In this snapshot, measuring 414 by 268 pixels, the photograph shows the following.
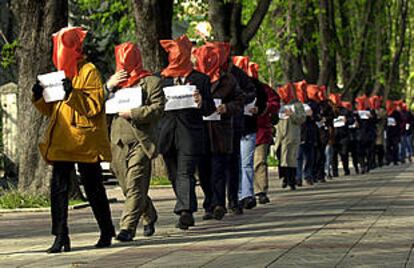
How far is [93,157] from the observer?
13.2 metres

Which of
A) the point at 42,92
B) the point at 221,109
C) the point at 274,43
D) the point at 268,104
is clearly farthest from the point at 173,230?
the point at 274,43

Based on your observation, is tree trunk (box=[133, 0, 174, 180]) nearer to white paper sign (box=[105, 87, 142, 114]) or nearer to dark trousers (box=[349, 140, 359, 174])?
dark trousers (box=[349, 140, 359, 174])

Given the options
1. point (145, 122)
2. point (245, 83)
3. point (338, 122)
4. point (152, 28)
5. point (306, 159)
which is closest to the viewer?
point (145, 122)

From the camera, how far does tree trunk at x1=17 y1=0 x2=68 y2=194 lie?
68.0 feet

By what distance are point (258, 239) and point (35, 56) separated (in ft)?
25.4

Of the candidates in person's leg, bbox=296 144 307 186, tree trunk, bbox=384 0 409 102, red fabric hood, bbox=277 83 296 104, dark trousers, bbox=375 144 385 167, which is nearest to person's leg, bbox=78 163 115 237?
red fabric hood, bbox=277 83 296 104

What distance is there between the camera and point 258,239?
1399cm

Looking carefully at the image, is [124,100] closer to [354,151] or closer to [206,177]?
[206,177]

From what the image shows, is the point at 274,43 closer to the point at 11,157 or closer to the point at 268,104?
the point at 11,157

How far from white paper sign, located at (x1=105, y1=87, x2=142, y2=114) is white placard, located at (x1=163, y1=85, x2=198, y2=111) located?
3.93 ft

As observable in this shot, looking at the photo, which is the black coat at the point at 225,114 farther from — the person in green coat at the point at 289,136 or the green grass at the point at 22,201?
the person in green coat at the point at 289,136

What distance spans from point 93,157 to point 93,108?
0.47 m

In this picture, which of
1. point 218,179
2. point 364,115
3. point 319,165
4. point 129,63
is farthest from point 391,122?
point 129,63

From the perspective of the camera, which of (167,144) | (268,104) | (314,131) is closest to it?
(167,144)
